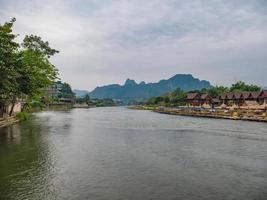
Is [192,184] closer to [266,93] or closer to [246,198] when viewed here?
[246,198]

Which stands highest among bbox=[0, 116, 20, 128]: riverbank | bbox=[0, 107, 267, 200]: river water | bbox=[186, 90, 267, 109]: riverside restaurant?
bbox=[186, 90, 267, 109]: riverside restaurant

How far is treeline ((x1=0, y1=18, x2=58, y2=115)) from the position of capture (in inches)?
1426

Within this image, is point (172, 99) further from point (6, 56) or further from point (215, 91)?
point (6, 56)

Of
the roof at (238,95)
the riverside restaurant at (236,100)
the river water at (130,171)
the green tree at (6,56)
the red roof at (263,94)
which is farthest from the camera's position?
the roof at (238,95)

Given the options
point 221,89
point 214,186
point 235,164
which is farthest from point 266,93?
point 214,186

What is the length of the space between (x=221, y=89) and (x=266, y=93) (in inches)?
1977

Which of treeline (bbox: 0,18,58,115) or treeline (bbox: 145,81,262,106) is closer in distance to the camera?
treeline (bbox: 0,18,58,115)

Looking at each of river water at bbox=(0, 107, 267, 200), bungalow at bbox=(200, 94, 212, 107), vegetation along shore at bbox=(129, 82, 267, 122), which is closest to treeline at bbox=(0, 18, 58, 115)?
river water at bbox=(0, 107, 267, 200)

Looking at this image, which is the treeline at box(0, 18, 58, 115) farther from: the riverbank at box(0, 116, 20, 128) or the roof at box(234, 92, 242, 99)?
the roof at box(234, 92, 242, 99)

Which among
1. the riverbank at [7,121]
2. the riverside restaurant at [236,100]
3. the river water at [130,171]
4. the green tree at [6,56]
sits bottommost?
the river water at [130,171]

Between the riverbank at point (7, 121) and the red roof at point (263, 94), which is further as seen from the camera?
the red roof at point (263, 94)

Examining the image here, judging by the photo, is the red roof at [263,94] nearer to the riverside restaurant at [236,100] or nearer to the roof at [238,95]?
the riverside restaurant at [236,100]

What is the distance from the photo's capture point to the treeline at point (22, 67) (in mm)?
36222

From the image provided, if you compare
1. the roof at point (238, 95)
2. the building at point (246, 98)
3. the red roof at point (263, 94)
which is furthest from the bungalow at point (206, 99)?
the red roof at point (263, 94)
